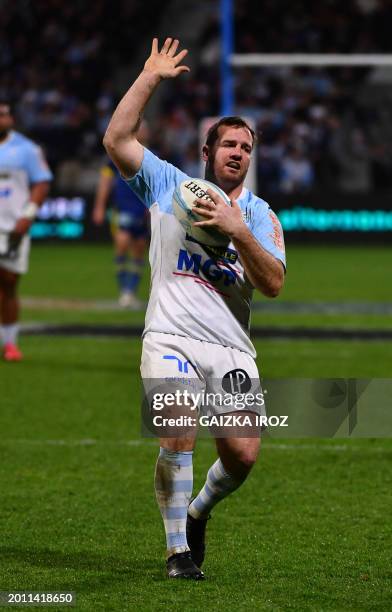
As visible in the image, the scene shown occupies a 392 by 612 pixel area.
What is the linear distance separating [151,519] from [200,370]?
1.53 meters

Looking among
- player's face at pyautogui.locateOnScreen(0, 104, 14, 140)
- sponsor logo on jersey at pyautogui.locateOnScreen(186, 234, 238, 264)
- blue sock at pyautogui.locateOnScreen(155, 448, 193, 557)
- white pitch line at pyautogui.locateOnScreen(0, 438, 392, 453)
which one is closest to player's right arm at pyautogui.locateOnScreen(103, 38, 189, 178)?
sponsor logo on jersey at pyautogui.locateOnScreen(186, 234, 238, 264)

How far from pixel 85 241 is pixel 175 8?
7225mm

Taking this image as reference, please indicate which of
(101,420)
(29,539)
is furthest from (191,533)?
(101,420)

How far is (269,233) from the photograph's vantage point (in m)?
5.59

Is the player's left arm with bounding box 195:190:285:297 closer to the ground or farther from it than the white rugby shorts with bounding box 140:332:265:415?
farther from it

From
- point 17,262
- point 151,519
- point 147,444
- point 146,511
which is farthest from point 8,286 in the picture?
point 151,519

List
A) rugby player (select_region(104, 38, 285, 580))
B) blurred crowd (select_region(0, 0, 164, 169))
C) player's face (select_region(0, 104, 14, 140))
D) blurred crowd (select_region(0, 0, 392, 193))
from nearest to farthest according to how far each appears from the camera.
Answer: rugby player (select_region(104, 38, 285, 580)) < player's face (select_region(0, 104, 14, 140)) < blurred crowd (select_region(0, 0, 392, 193)) < blurred crowd (select_region(0, 0, 164, 169))

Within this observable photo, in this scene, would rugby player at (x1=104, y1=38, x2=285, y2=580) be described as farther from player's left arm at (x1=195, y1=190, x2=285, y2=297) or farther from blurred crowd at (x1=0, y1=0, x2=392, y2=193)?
blurred crowd at (x1=0, y1=0, x2=392, y2=193)

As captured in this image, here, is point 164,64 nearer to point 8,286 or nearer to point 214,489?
point 214,489

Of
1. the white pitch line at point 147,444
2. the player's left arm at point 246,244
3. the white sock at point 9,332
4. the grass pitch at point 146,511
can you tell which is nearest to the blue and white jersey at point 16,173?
the white sock at point 9,332

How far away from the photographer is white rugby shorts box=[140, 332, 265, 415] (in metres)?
5.51

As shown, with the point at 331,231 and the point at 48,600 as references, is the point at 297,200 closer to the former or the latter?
the point at 331,231

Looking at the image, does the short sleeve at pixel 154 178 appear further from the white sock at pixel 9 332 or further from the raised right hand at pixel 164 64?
the white sock at pixel 9 332

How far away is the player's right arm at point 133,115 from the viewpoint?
5516mm
